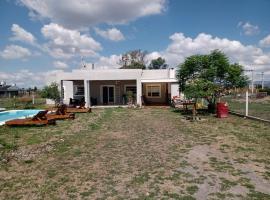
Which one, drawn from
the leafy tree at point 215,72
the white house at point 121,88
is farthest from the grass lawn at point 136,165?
the white house at point 121,88

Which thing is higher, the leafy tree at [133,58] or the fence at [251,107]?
the leafy tree at [133,58]

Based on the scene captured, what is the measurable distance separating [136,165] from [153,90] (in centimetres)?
2316

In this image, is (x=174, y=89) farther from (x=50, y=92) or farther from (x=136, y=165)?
(x=136, y=165)

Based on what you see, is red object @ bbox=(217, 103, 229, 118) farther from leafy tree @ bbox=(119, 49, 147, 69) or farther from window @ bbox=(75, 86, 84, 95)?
leafy tree @ bbox=(119, 49, 147, 69)

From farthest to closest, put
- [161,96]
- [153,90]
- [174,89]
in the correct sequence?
[161,96] < [153,90] < [174,89]

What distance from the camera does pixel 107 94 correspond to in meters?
29.2

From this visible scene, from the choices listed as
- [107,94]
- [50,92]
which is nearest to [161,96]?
[107,94]

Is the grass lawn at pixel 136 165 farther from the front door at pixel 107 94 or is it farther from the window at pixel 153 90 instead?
the window at pixel 153 90

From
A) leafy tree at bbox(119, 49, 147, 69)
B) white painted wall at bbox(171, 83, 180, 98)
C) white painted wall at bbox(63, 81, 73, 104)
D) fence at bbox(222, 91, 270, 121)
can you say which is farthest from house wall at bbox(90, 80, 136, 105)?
leafy tree at bbox(119, 49, 147, 69)

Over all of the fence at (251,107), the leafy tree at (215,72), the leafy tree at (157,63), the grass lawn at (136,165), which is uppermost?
the leafy tree at (157,63)

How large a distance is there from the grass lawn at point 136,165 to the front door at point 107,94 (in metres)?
17.4

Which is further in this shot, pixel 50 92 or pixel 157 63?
pixel 157 63

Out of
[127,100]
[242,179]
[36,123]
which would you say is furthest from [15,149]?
[127,100]

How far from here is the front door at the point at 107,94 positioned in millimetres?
29125
